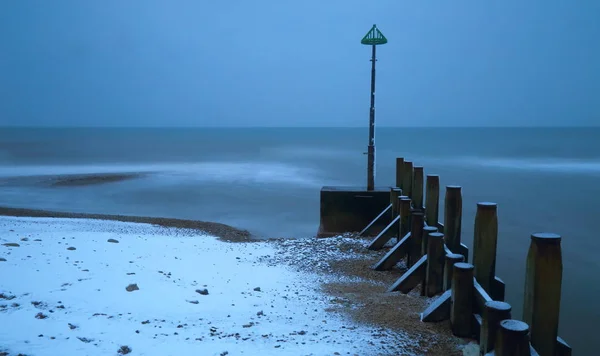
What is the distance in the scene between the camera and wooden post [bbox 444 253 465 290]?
17.3ft

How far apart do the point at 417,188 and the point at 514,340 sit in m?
5.66

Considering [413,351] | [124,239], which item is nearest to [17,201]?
[124,239]

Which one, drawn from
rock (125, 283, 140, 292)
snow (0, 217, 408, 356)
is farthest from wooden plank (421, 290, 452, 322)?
rock (125, 283, 140, 292)

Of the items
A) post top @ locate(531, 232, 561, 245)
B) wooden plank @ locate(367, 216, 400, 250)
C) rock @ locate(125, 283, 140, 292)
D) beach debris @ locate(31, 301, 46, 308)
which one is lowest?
wooden plank @ locate(367, 216, 400, 250)

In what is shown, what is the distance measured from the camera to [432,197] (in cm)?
753

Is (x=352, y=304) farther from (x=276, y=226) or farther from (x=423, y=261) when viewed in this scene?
(x=276, y=226)

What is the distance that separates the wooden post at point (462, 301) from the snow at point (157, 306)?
2.47 ft

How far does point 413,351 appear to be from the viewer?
4.50 m

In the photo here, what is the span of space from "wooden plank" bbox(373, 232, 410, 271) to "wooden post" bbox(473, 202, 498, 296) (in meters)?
2.65

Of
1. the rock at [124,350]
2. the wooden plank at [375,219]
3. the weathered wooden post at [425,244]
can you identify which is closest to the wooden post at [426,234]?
the weathered wooden post at [425,244]

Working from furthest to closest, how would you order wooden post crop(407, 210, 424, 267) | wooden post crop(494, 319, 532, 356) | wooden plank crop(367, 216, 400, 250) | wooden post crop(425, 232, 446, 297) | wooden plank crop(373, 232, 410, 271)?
wooden plank crop(367, 216, 400, 250) → wooden plank crop(373, 232, 410, 271) → wooden post crop(407, 210, 424, 267) → wooden post crop(425, 232, 446, 297) → wooden post crop(494, 319, 532, 356)

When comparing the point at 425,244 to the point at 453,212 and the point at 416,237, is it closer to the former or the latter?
the point at 416,237

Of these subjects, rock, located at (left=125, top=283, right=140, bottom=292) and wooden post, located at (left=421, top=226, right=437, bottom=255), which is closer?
rock, located at (left=125, top=283, right=140, bottom=292)

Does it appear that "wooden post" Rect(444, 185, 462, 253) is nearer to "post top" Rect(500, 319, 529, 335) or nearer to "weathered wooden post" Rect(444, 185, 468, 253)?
"weathered wooden post" Rect(444, 185, 468, 253)
